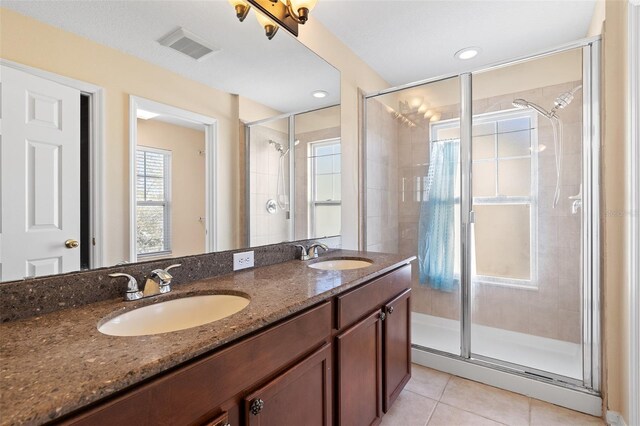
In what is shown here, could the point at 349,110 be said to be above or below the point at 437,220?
above

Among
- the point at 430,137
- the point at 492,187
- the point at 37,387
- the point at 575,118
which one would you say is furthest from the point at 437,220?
the point at 37,387

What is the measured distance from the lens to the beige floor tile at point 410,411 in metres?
1.73

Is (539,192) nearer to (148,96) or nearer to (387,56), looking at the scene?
(387,56)

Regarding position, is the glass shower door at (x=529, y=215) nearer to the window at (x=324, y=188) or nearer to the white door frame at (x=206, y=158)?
the window at (x=324, y=188)

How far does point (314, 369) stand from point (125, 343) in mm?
639

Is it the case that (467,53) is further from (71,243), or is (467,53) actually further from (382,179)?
(71,243)

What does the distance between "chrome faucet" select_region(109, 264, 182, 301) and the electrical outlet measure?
38 centimetres

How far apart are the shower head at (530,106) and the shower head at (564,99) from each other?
6 centimetres

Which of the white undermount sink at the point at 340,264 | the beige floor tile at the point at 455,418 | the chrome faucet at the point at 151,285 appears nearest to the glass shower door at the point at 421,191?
the beige floor tile at the point at 455,418

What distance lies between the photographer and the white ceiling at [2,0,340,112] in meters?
1.01

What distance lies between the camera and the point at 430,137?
9.25 feet

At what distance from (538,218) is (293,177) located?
2.00 metres

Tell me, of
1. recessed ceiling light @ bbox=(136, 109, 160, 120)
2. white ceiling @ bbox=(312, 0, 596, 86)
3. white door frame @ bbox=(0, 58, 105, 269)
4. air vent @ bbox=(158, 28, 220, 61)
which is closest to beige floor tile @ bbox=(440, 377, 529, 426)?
white door frame @ bbox=(0, 58, 105, 269)

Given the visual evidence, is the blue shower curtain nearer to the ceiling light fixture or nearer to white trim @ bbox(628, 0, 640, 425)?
white trim @ bbox(628, 0, 640, 425)
